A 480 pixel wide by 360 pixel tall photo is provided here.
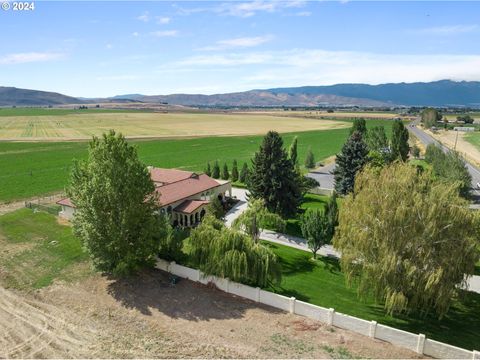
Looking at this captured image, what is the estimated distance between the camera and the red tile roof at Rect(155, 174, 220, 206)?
136 feet

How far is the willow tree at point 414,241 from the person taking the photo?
2059cm

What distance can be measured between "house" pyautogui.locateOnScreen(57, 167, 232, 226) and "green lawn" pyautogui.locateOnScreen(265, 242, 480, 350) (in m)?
13.1

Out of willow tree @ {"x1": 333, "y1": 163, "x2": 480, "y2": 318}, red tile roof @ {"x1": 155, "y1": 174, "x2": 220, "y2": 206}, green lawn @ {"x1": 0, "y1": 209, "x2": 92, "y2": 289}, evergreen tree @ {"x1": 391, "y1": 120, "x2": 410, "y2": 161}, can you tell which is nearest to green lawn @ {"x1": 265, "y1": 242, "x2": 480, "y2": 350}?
willow tree @ {"x1": 333, "y1": 163, "x2": 480, "y2": 318}

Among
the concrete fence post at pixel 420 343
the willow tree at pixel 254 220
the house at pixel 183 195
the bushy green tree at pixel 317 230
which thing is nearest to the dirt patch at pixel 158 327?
the concrete fence post at pixel 420 343

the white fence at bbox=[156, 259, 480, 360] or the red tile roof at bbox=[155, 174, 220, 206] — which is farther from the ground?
the red tile roof at bbox=[155, 174, 220, 206]

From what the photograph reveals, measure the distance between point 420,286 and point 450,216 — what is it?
442 cm

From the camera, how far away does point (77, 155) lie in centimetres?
8700

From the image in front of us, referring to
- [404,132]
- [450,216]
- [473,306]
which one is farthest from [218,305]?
[404,132]

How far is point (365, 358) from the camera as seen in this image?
1920 centimetres

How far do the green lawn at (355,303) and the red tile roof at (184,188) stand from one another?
50.7 ft

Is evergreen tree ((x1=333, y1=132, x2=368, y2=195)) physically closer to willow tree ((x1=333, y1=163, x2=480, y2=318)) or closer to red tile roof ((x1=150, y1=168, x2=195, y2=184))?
red tile roof ((x1=150, y1=168, x2=195, y2=184))

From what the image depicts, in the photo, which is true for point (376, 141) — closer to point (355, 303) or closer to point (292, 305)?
point (355, 303)

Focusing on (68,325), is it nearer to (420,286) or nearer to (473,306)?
(420,286)

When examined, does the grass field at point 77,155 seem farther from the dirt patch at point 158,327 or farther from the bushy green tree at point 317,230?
the bushy green tree at point 317,230
